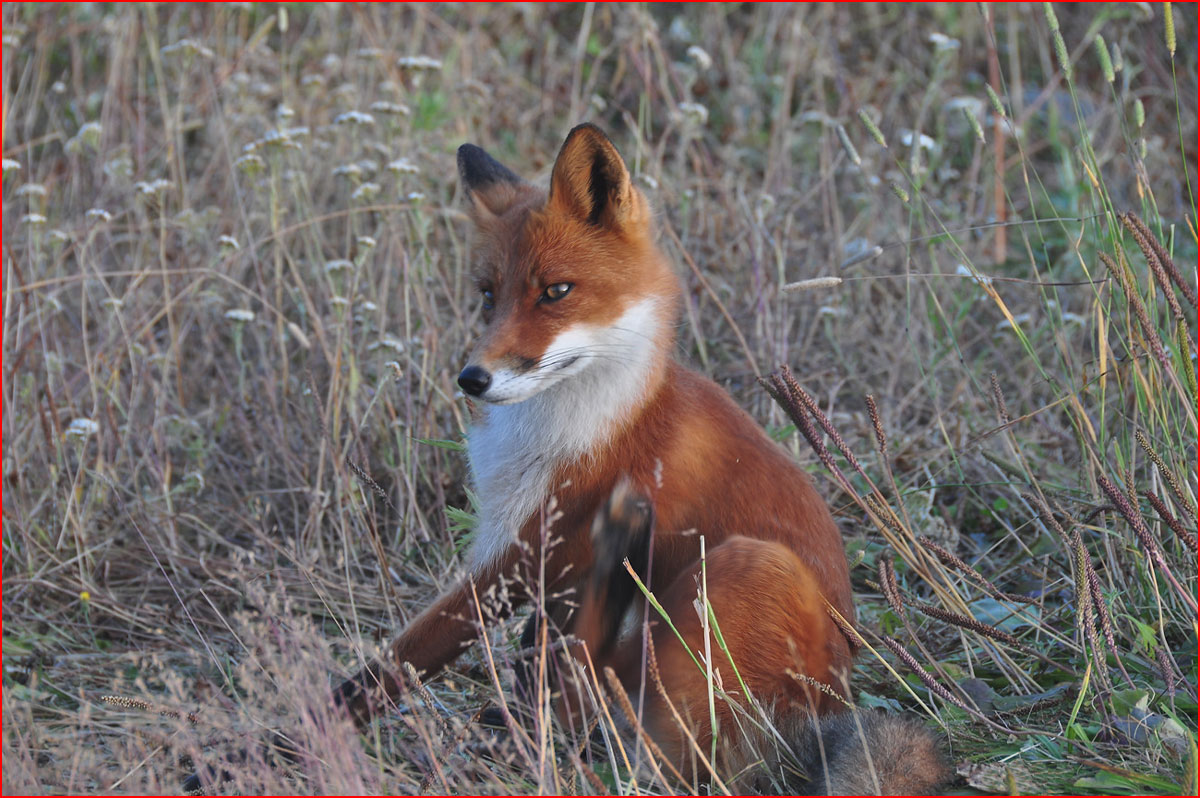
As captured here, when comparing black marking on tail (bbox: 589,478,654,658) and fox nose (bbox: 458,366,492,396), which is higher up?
fox nose (bbox: 458,366,492,396)

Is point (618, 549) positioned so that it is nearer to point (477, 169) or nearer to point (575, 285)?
point (575, 285)

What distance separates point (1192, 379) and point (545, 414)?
7.22 feet

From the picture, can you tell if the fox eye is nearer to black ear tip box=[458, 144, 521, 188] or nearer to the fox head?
the fox head

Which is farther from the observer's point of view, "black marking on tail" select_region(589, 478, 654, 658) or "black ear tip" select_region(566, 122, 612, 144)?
"black ear tip" select_region(566, 122, 612, 144)

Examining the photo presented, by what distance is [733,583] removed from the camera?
315cm

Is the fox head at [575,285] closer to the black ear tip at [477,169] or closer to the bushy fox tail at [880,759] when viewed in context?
the black ear tip at [477,169]

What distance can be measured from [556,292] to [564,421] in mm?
429

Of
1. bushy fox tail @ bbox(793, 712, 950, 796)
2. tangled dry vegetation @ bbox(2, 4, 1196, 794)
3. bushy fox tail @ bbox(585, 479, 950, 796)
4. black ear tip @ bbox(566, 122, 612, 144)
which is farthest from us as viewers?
black ear tip @ bbox(566, 122, 612, 144)

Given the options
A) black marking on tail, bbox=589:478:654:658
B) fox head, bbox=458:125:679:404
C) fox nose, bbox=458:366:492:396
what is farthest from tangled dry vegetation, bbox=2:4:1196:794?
fox nose, bbox=458:366:492:396

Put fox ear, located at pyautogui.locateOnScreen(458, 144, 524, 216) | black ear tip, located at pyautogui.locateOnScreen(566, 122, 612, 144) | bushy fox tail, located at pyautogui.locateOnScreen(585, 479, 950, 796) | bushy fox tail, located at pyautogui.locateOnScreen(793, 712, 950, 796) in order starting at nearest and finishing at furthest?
bushy fox tail, located at pyautogui.locateOnScreen(793, 712, 950, 796) < bushy fox tail, located at pyautogui.locateOnScreen(585, 479, 950, 796) < black ear tip, located at pyautogui.locateOnScreen(566, 122, 612, 144) < fox ear, located at pyautogui.locateOnScreen(458, 144, 524, 216)

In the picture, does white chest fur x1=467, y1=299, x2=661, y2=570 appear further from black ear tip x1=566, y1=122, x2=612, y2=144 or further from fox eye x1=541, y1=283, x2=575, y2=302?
black ear tip x1=566, y1=122, x2=612, y2=144

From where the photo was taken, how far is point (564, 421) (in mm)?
3525

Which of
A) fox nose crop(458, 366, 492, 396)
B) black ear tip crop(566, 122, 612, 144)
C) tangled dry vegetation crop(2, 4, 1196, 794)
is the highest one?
black ear tip crop(566, 122, 612, 144)

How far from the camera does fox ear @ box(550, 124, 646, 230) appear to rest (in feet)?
11.6
